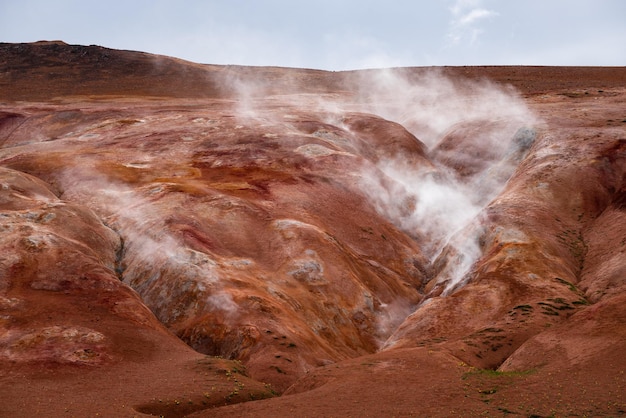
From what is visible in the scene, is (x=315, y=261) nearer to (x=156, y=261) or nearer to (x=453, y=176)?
(x=156, y=261)

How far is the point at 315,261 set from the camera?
51750 mm

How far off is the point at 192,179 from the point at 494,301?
3654 cm

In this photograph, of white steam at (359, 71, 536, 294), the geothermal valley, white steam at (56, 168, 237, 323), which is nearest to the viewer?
the geothermal valley

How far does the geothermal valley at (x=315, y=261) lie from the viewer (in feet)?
101

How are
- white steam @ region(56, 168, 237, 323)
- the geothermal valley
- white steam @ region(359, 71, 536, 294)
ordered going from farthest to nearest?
white steam @ region(359, 71, 536, 294), white steam @ region(56, 168, 237, 323), the geothermal valley

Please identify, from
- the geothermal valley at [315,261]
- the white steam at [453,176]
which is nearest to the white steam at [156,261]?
the geothermal valley at [315,261]

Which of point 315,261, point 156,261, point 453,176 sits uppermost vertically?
point 453,176

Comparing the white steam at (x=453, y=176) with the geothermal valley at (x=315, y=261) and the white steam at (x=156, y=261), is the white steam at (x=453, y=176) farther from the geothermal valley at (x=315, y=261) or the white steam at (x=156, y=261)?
the white steam at (x=156, y=261)

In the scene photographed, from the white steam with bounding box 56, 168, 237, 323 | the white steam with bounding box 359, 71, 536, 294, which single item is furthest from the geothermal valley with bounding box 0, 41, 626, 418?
the white steam with bounding box 359, 71, 536, 294

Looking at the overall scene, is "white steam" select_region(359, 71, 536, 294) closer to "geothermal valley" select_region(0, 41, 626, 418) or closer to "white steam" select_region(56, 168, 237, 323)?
"geothermal valley" select_region(0, 41, 626, 418)

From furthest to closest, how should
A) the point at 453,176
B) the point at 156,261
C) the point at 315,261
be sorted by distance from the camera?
the point at 453,176, the point at 315,261, the point at 156,261

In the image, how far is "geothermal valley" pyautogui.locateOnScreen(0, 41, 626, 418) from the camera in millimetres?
30859

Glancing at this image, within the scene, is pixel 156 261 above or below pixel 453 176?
below

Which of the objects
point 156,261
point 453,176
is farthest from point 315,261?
point 453,176
